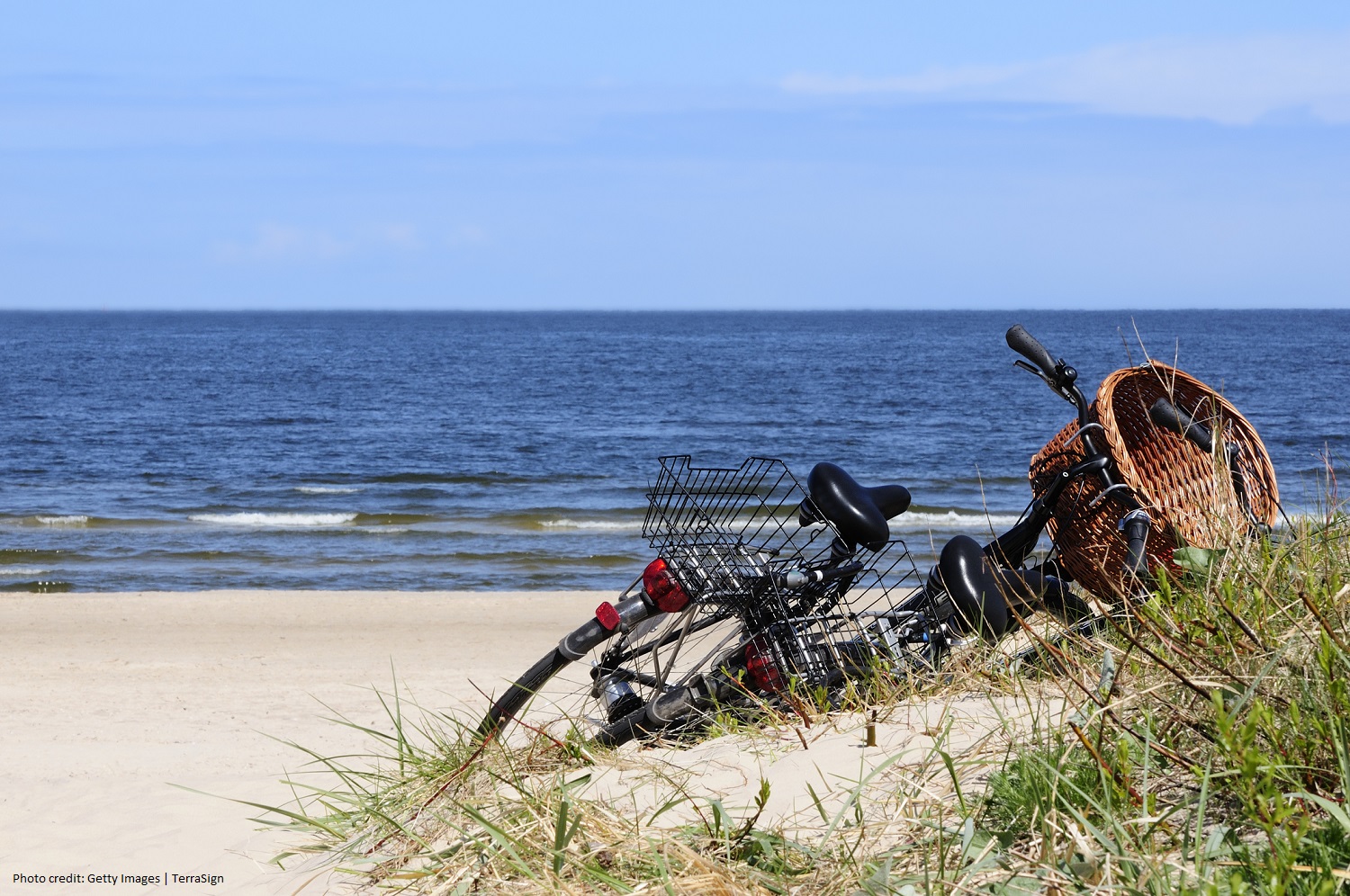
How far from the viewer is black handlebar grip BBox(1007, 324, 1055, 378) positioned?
412 cm

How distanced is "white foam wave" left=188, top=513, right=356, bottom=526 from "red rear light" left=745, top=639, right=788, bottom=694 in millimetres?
14781

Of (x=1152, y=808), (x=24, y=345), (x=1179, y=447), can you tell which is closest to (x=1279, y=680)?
(x=1152, y=808)

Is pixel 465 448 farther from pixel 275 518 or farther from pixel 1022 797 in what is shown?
pixel 1022 797

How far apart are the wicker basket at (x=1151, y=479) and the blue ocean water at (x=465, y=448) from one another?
29cm

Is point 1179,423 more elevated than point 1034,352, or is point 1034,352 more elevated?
point 1034,352

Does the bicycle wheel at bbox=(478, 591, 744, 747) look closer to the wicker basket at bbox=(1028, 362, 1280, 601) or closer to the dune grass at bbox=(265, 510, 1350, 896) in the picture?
the dune grass at bbox=(265, 510, 1350, 896)

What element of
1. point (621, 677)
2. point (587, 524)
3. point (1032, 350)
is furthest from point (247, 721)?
point (587, 524)

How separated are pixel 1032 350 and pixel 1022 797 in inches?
83.8

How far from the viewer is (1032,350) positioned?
163 inches

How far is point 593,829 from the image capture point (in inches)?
108

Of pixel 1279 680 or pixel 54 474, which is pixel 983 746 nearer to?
pixel 1279 680

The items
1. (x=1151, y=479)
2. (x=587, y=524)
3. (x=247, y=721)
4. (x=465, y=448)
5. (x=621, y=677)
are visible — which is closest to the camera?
(x=621, y=677)

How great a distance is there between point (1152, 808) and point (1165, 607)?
1.09 m

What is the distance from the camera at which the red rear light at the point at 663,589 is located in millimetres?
3576
